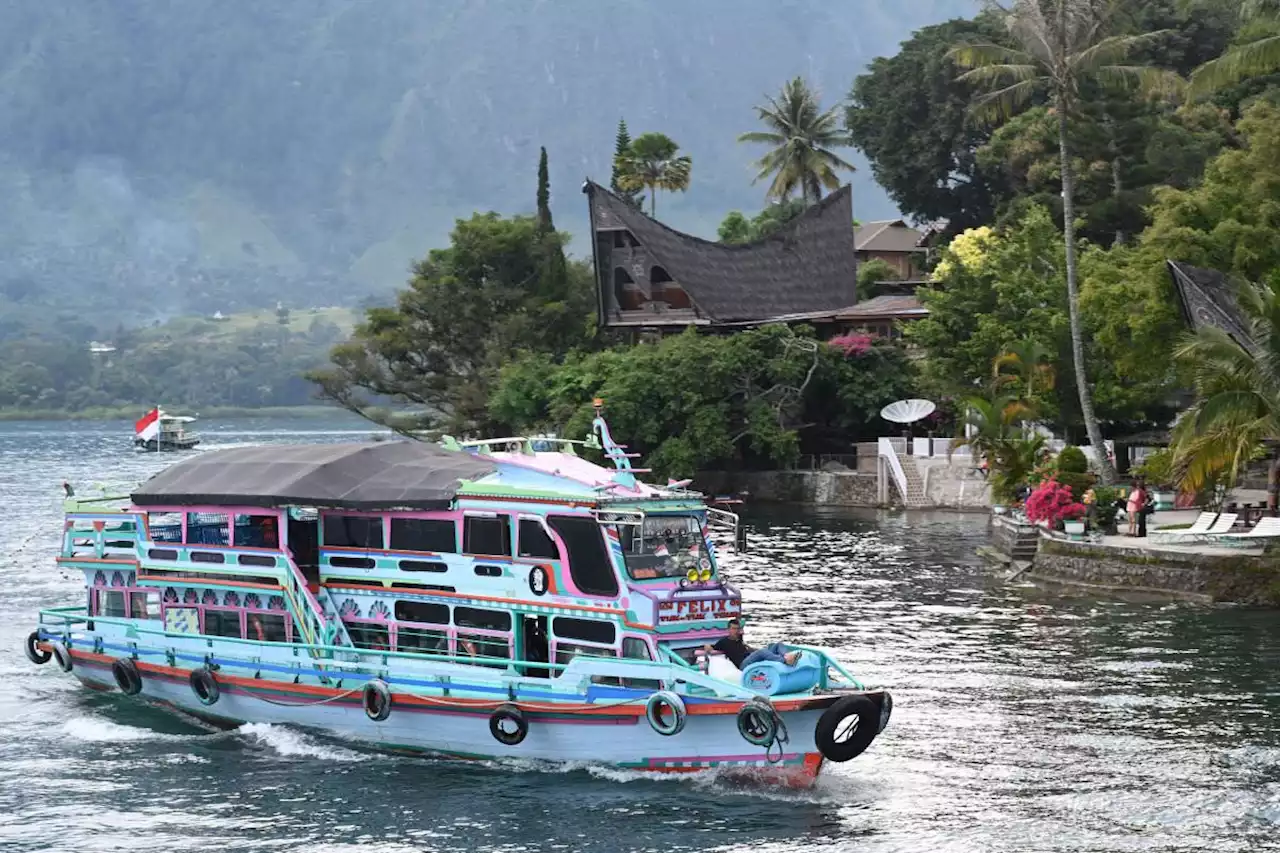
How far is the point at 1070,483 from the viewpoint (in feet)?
183

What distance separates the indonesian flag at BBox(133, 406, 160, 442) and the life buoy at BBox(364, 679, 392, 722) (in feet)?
414

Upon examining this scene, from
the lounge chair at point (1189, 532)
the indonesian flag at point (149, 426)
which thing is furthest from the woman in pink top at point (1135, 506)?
the indonesian flag at point (149, 426)

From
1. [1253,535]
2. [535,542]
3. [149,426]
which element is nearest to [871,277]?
[1253,535]

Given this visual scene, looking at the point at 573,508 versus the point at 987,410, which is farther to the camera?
the point at 987,410

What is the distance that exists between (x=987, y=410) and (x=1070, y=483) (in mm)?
7758

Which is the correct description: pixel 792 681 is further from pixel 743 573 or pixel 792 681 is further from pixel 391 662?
pixel 743 573

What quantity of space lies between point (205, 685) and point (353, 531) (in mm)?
4076

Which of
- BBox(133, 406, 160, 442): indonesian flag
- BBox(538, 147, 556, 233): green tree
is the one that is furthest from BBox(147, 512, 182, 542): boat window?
BBox(133, 406, 160, 442): indonesian flag

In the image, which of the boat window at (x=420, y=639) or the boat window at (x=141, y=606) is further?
the boat window at (x=141, y=606)

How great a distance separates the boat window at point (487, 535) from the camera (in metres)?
31.0

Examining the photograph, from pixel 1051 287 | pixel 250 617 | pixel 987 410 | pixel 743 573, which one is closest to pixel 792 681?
pixel 250 617

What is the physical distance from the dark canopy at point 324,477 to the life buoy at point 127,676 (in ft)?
10.5

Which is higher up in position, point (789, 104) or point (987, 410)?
point (789, 104)

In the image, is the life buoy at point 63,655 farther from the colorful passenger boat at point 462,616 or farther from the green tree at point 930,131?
the green tree at point 930,131
